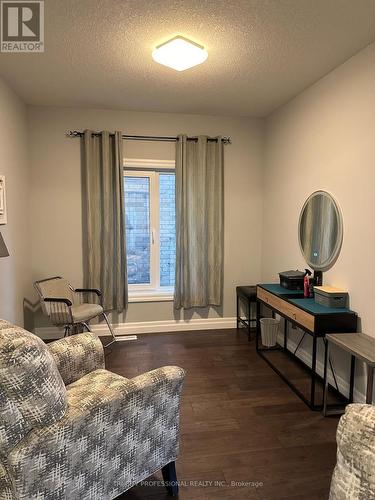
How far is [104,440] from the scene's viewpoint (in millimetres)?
1438

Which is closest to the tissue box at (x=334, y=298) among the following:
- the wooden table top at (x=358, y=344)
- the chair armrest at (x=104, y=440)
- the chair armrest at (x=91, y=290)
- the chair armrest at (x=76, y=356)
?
the wooden table top at (x=358, y=344)

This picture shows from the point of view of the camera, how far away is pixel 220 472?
75.5 inches

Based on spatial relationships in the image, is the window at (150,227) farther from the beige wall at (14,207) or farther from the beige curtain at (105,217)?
the beige wall at (14,207)

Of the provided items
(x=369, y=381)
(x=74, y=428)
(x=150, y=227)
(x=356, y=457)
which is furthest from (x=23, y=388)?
(x=150, y=227)

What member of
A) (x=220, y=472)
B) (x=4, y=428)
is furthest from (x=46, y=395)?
(x=220, y=472)

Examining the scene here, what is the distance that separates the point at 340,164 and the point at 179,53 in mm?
1538

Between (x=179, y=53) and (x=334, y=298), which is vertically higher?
(x=179, y=53)

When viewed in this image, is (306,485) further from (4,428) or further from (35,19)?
(35,19)

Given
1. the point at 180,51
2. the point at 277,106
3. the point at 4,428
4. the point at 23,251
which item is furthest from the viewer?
the point at 277,106

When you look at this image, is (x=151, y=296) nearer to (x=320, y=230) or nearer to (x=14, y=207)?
(x=14, y=207)

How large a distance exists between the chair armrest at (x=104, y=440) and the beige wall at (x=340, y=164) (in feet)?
5.50

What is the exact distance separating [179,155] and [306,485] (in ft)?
11.1

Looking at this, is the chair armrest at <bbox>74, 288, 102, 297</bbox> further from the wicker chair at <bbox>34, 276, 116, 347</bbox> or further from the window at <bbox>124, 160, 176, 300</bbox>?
the window at <bbox>124, 160, 176, 300</bbox>

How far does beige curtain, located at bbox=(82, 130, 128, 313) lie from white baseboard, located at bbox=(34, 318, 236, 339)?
305 millimetres
